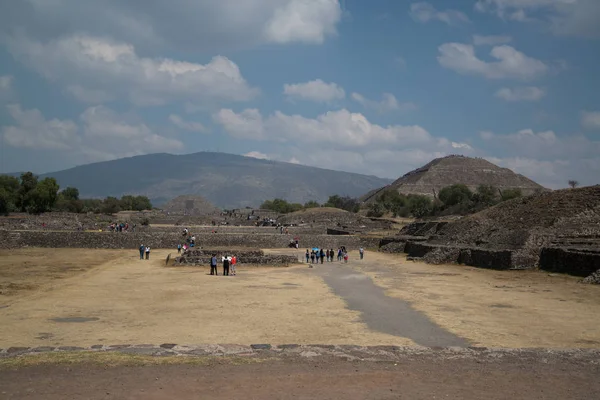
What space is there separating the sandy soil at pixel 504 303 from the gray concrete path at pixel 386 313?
466 millimetres

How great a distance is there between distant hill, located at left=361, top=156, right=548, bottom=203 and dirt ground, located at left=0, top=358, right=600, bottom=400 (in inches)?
4809

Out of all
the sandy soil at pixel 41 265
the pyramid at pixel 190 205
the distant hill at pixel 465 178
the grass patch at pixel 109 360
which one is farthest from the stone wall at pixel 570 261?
the distant hill at pixel 465 178

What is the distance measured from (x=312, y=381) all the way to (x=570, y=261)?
21482mm

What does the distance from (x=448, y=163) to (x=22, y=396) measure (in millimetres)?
153764

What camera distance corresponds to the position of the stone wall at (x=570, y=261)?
23.8m

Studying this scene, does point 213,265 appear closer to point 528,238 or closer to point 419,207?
point 528,238

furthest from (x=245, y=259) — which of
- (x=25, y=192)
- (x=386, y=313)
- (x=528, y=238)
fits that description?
(x=25, y=192)

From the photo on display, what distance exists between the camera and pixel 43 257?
116 feet

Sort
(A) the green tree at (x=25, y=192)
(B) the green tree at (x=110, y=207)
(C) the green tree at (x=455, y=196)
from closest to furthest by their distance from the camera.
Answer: (A) the green tree at (x=25, y=192) → (C) the green tree at (x=455, y=196) → (B) the green tree at (x=110, y=207)

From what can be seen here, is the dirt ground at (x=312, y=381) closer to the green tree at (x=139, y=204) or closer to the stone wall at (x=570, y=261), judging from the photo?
the stone wall at (x=570, y=261)

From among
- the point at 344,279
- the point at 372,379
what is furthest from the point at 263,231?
the point at 372,379

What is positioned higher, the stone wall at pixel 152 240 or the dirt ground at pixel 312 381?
the stone wall at pixel 152 240

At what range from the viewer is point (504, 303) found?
17797 millimetres

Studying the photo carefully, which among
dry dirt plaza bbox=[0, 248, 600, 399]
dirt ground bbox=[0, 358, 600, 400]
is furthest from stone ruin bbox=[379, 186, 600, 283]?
dirt ground bbox=[0, 358, 600, 400]
